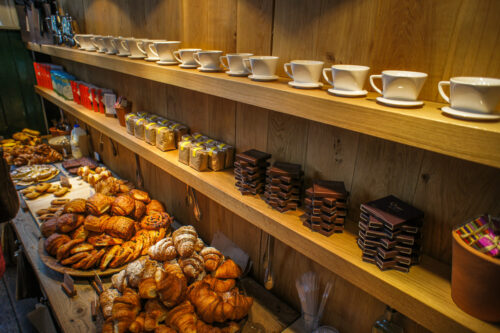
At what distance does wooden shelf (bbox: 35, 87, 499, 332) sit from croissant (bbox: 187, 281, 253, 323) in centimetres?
41

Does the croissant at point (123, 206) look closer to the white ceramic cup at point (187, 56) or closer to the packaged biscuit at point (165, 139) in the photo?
the packaged biscuit at point (165, 139)

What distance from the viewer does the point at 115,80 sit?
8.39 feet

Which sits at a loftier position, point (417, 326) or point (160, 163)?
point (160, 163)

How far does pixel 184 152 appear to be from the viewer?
5.19 feet

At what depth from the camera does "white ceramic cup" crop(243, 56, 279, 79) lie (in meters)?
1.11

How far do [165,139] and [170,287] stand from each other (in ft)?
2.53

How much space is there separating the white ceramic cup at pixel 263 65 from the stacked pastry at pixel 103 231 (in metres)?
1.20

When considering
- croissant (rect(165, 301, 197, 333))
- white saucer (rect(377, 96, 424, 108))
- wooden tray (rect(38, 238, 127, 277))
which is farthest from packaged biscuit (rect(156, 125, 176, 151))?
white saucer (rect(377, 96, 424, 108))

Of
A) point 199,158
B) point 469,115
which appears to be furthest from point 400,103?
point 199,158

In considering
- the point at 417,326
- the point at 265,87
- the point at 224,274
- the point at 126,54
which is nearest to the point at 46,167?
the point at 126,54

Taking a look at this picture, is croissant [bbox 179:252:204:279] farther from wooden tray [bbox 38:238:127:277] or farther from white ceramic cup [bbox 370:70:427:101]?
white ceramic cup [bbox 370:70:427:101]

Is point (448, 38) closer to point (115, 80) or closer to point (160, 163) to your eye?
point (160, 163)

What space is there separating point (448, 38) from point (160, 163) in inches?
54.1

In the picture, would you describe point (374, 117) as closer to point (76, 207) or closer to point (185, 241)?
point (185, 241)
